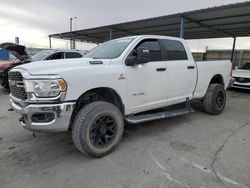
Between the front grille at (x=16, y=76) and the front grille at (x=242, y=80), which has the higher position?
the front grille at (x=16, y=76)

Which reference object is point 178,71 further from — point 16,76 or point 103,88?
point 16,76

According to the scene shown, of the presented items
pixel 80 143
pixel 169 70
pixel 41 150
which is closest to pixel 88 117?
pixel 80 143

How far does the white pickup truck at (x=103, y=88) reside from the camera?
2.74 meters

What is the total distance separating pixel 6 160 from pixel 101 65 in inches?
82.7

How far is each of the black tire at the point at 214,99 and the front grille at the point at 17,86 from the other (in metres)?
4.48

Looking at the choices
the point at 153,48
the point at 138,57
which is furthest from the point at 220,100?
the point at 138,57

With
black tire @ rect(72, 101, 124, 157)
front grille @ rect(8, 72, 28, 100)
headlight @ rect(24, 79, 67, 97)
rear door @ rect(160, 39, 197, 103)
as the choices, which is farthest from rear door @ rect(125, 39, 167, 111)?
front grille @ rect(8, 72, 28, 100)

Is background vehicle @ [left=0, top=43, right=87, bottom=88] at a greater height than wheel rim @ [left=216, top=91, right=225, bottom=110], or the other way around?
background vehicle @ [left=0, top=43, right=87, bottom=88]

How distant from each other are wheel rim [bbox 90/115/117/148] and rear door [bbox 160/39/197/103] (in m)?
1.62

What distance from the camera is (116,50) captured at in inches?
150

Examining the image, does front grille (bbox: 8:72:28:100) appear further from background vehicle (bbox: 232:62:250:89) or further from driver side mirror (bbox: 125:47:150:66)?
background vehicle (bbox: 232:62:250:89)

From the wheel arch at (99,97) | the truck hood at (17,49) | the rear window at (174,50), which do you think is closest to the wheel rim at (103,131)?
the wheel arch at (99,97)

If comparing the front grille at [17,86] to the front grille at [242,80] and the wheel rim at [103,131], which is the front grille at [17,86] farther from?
the front grille at [242,80]

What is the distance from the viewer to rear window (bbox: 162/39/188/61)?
14.3 ft
